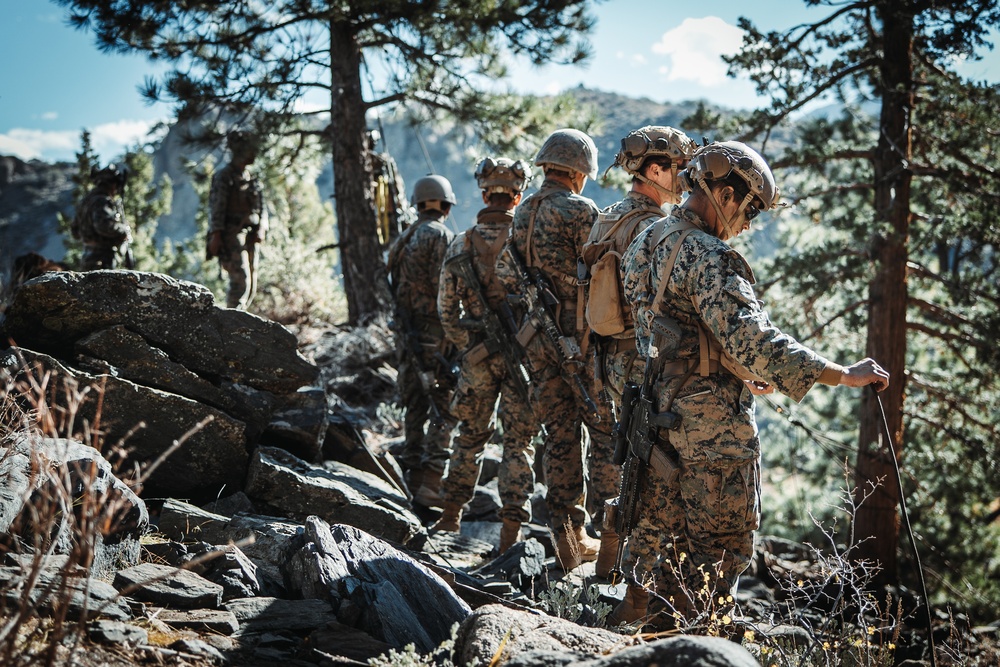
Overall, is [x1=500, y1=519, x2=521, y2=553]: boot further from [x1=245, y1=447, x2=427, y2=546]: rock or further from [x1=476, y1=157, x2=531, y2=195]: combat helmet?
[x1=476, y1=157, x2=531, y2=195]: combat helmet

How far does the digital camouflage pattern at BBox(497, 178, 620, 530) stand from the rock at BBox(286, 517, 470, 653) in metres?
1.71

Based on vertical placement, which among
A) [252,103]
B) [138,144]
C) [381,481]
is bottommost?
[381,481]

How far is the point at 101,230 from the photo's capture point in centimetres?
952

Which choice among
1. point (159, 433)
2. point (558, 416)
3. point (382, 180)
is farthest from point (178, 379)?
point (382, 180)

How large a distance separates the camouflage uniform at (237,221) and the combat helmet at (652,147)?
7.21 metres

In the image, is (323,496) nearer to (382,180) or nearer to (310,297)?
(382,180)

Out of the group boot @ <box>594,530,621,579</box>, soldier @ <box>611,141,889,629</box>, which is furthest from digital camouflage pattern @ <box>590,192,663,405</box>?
boot @ <box>594,530,621,579</box>

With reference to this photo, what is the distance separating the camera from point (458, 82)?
11648 mm

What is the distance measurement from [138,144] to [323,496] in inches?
318

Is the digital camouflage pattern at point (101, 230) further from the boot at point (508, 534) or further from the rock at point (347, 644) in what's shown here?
the rock at point (347, 644)

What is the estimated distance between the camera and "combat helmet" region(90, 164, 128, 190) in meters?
9.67

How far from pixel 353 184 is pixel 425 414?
15.7ft

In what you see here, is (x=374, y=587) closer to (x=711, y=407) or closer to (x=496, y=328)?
(x=711, y=407)

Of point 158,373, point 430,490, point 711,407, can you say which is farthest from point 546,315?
point 158,373
